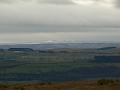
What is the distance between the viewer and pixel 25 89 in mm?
37969

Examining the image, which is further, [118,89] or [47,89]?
[47,89]

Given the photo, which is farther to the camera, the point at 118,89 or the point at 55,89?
the point at 55,89

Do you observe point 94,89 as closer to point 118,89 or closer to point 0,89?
point 118,89

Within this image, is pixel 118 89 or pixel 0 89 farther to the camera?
pixel 0 89

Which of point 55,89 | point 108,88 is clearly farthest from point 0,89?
point 108,88

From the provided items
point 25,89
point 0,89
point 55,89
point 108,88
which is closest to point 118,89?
point 108,88

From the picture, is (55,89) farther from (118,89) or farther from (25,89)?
(118,89)

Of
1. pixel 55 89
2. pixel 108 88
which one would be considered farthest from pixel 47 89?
pixel 108 88

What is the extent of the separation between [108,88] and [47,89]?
652 centimetres

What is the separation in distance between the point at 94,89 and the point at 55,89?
433 cm

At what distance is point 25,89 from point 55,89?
324 centimetres

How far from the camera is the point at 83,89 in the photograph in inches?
1507

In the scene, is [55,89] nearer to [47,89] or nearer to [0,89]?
[47,89]

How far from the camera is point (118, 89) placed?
118ft
